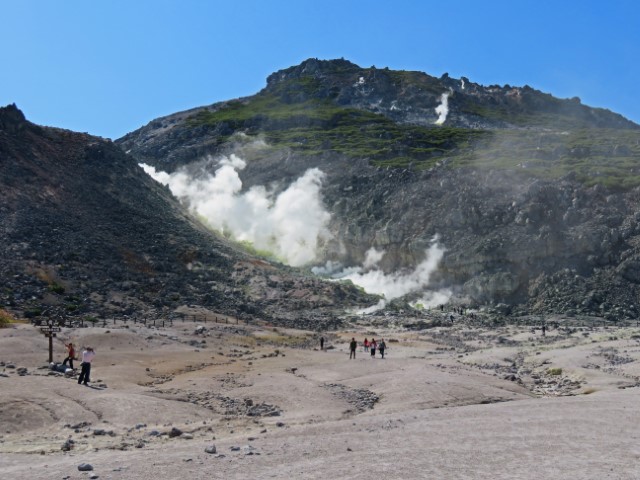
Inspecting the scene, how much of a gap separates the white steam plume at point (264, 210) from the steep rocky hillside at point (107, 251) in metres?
23.0

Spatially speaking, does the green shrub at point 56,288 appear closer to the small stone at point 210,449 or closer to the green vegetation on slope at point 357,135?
the small stone at point 210,449

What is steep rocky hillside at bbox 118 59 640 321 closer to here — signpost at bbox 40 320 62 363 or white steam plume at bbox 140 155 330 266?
white steam plume at bbox 140 155 330 266

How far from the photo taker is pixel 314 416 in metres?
25.2

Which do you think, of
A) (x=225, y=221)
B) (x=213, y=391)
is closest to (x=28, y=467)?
(x=213, y=391)

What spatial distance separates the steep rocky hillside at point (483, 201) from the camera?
88500 millimetres

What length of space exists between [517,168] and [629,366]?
80.5m

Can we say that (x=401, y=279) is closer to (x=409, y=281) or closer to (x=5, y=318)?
(x=409, y=281)

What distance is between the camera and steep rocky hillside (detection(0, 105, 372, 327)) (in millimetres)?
67625

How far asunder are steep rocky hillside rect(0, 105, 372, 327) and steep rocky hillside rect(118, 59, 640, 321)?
17.7 metres

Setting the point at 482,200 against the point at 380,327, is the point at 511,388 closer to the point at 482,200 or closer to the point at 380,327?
the point at 380,327

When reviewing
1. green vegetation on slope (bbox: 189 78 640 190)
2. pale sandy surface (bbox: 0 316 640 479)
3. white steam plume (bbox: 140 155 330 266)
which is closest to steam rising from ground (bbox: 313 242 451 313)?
white steam plume (bbox: 140 155 330 266)

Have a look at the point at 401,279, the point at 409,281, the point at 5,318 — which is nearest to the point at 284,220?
the point at 401,279

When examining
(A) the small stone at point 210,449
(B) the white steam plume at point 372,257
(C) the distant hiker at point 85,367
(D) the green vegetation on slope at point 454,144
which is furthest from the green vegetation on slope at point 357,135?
(A) the small stone at point 210,449

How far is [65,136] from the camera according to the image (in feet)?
347
